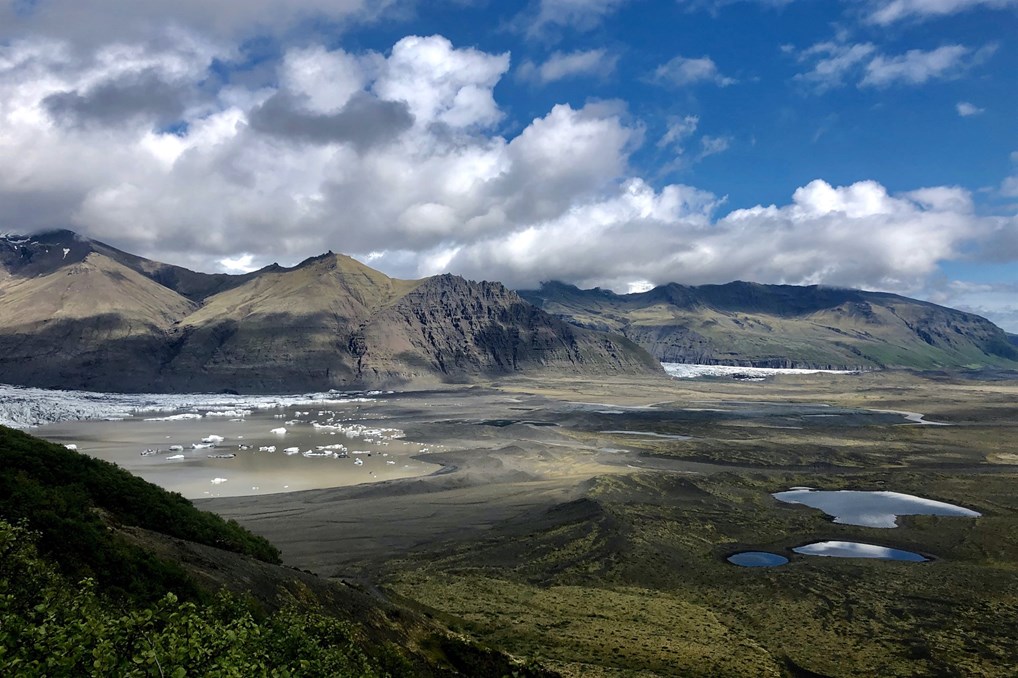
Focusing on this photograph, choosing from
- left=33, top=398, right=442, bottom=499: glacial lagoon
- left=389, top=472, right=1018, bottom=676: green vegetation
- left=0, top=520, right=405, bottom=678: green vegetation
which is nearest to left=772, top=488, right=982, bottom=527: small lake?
left=389, top=472, right=1018, bottom=676: green vegetation

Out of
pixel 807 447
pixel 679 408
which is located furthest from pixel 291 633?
pixel 679 408

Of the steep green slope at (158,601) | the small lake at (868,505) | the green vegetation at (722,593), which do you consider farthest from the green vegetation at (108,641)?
the small lake at (868,505)

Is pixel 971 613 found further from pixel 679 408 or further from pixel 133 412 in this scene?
pixel 133 412

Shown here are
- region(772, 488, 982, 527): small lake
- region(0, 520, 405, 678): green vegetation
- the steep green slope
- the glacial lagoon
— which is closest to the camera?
region(0, 520, 405, 678): green vegetation

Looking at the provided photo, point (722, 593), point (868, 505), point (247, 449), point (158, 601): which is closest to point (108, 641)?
point (158, 601)

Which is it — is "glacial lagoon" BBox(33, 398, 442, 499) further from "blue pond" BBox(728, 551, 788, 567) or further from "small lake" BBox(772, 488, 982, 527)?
"small lake" BBox(772, 488, 982, 527)

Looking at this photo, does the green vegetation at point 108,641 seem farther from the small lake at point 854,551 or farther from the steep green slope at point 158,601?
the small lake at point 854,551
